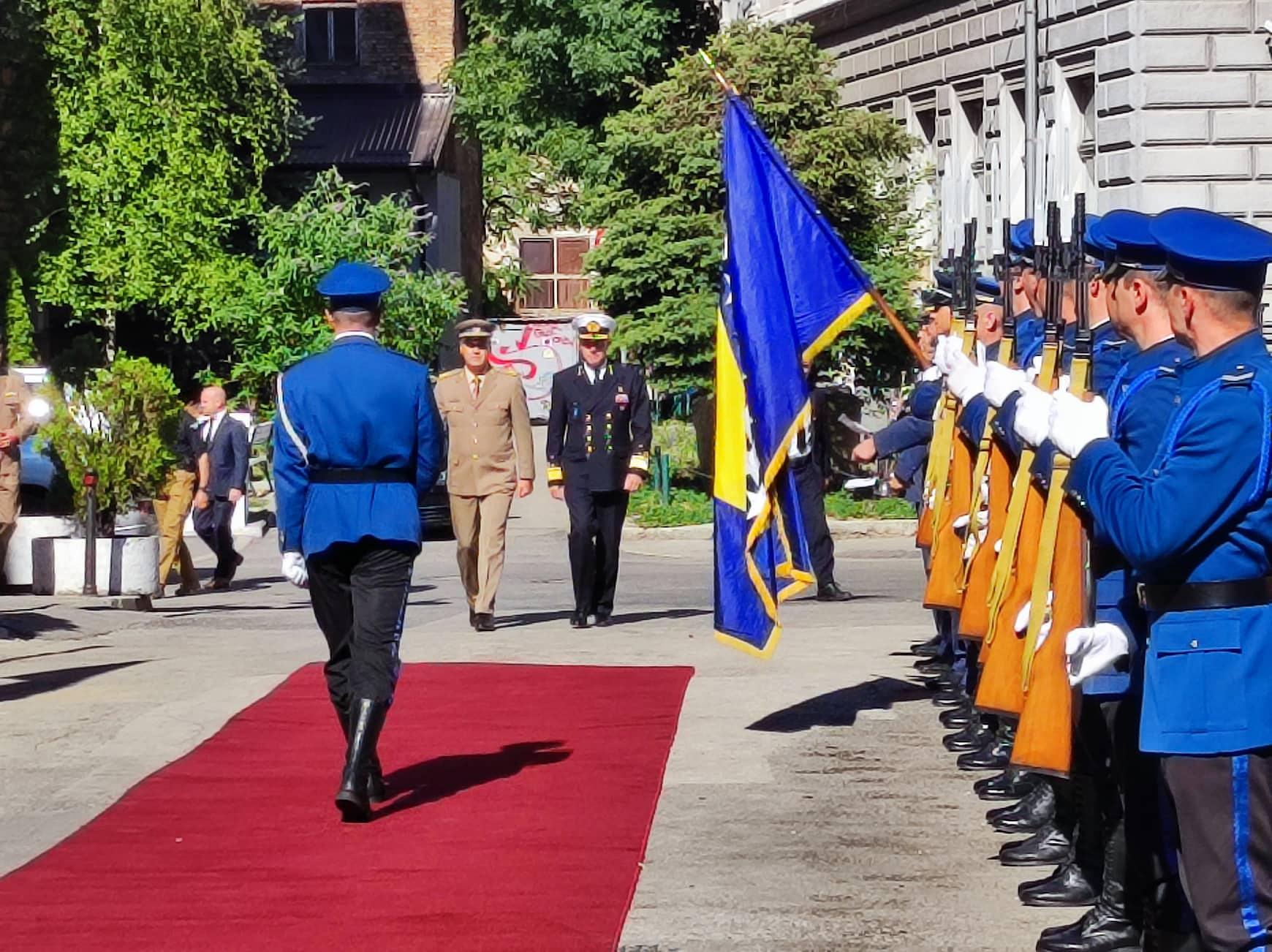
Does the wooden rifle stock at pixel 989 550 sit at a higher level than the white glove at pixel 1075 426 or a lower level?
lower

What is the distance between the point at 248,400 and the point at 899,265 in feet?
31.2

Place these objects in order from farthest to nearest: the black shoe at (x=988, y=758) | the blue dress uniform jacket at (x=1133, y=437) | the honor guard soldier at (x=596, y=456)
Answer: the honor guard soldier at (x=596, y=456), the black shoe at (x=988, y=758), the blue dress uniform jacket at (x=1133, y=437)

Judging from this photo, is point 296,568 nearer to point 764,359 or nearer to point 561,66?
point 764,359

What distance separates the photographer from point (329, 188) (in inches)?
1321

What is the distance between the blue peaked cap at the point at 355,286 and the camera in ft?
28.1

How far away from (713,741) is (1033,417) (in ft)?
14.7

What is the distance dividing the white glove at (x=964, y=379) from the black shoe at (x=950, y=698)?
277cm

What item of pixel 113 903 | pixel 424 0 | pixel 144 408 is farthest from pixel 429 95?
pixel 113 903

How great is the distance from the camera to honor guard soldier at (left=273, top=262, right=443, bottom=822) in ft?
27.6

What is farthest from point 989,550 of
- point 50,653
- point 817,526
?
point 817,526

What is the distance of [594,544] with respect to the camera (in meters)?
14.6

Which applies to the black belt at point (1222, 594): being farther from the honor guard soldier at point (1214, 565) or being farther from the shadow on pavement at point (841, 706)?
the shadow on pavement at point (841, 706)

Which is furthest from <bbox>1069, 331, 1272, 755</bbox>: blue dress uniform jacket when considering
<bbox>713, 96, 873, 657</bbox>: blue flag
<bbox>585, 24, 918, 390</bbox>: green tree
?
<bbox>585, 24, 918, 390</bbox>: green tree

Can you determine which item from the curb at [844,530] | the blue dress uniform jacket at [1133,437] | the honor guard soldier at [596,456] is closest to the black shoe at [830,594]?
the honor guard soldier at [596,456]
